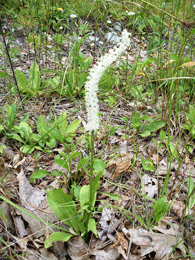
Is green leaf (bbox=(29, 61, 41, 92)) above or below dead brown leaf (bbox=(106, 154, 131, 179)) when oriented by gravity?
above

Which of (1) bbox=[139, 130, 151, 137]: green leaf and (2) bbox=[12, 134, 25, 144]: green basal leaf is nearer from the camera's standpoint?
(2) bbox=[12, 134, 25, 144]: green basal leaf

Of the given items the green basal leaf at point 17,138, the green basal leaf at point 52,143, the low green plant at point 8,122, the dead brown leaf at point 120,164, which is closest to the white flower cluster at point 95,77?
the dead brown leaf at point 120,164

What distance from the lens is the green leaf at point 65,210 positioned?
1662 millimetres

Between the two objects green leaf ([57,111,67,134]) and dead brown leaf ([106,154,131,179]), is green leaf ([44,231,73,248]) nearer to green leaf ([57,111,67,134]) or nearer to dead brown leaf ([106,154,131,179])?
dead brown leaf ([106,154,131,179])

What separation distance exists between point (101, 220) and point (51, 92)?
1.91 metres

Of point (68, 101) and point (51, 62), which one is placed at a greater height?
point (51, 62)

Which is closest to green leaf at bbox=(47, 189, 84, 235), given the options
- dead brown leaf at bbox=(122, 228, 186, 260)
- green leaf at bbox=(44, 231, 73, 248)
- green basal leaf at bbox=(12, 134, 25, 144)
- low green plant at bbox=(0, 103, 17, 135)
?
green leaf at bbox=(44, 231, 73, 248)

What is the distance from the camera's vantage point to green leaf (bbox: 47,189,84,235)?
1662 millimetres

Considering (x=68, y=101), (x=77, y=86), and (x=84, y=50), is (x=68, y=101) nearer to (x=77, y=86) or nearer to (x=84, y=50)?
(x=77, y=86)

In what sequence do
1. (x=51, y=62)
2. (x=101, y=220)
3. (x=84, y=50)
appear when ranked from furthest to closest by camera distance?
(x=84, y=50) < (x=51, y=62) < (x=101, y=220)

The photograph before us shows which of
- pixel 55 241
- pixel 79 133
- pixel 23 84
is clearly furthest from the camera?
pixel 23 84

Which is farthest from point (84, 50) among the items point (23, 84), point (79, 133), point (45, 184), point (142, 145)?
point (45, 184)

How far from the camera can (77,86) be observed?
306 centimetres

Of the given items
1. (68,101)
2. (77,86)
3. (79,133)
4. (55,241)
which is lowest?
(55,241)
